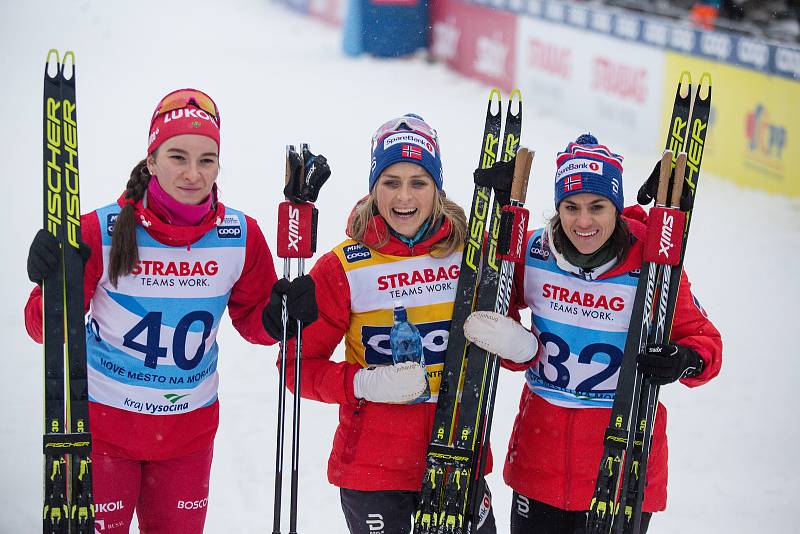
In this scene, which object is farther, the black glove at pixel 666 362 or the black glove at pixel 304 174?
the black glove at pixel 304 174

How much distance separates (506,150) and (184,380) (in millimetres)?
1312

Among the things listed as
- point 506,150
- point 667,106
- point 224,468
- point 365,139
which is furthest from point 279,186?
point 506,150

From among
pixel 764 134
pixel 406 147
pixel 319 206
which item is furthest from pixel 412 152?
pixel 764 134

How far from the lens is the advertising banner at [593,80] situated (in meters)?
10.9

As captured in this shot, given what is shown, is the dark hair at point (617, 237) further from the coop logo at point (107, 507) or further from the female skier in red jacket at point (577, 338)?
the coop logo at point (107, 507)

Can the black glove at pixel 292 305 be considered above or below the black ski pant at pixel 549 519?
above

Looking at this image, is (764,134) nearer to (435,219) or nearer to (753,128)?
(753,128)

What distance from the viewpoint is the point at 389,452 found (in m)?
3.08

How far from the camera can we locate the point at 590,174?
3035mm

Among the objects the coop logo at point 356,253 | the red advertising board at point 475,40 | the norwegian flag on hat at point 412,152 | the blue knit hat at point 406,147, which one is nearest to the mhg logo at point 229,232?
the coop logo at point 356,253

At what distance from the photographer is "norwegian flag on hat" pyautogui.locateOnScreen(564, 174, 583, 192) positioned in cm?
303

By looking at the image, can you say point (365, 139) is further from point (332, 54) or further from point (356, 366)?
point (356, 366)

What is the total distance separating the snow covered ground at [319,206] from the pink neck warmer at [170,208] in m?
1.24

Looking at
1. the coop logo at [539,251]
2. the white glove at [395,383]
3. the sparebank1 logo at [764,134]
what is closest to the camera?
the white glove at [395,383]
